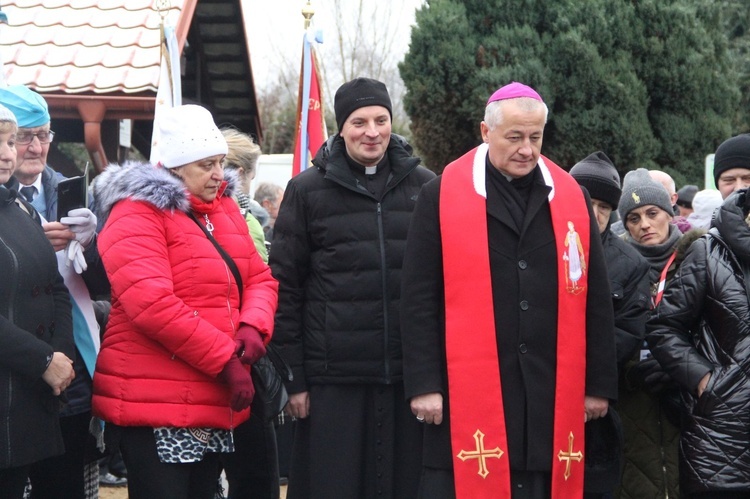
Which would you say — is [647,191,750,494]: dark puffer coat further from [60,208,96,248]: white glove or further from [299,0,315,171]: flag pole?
[299,0,315,171]: flag pole

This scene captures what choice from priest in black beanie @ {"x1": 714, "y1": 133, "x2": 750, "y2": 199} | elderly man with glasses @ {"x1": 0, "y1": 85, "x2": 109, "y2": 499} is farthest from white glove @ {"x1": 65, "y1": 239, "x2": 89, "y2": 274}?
priest in black beanie @ {"x1": 714, "y1": 133, "x2": 750, "y2": 199}

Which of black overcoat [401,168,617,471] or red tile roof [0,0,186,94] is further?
red tile roof [0,0,186,94]

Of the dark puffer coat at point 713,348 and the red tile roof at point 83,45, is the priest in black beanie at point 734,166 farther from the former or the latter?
the red tile roof at point 83,45

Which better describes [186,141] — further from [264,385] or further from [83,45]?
[83,45]

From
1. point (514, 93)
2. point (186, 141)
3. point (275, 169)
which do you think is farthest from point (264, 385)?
point (275, 169)

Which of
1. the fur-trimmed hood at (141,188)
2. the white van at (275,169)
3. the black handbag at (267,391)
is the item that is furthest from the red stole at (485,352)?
the white van at (275,169)

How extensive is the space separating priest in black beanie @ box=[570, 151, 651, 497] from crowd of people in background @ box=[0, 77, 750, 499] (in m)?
0.01

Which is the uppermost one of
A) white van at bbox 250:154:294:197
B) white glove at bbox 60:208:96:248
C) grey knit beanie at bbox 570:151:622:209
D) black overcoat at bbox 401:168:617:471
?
white van at bbox 250:154:294:197

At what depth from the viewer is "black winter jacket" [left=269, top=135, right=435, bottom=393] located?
14.6ft

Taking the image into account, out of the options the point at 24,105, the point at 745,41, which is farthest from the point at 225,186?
the point at 745,41

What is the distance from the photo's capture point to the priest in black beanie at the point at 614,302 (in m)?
4.23

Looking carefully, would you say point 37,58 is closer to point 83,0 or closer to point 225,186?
point 83,0

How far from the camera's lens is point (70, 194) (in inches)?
169

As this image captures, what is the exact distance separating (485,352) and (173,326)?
1.18m
